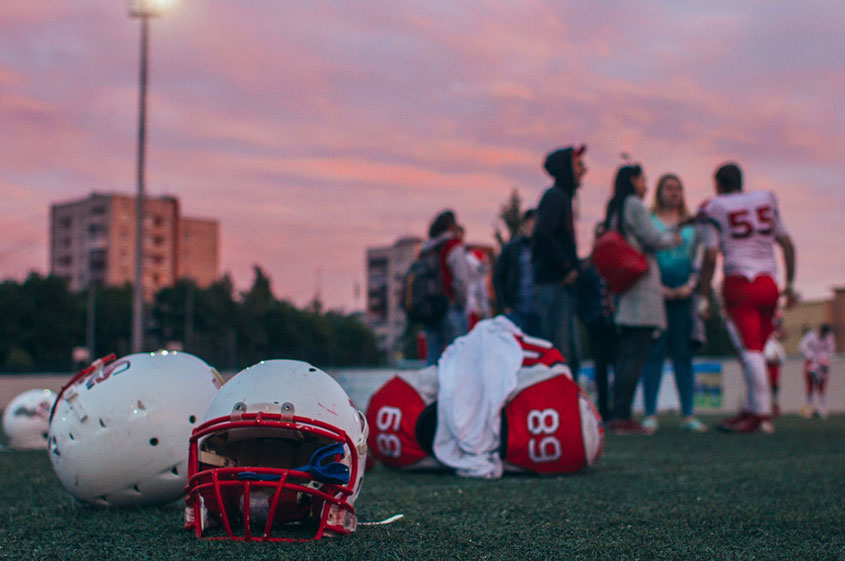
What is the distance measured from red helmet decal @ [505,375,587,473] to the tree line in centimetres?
3806

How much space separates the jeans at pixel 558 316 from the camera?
6.66 metres

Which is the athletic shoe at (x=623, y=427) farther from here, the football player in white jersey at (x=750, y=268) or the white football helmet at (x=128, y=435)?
the white football helmet at (x=128, y=435)

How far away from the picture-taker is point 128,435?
340 cm

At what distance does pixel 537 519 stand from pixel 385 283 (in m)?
113

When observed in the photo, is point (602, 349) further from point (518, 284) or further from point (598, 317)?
point (518, 284)

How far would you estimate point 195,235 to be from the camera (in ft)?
361

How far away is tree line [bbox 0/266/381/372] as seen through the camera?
4906 cm

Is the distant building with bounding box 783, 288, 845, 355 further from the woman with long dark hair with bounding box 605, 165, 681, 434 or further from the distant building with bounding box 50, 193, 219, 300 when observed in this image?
the distant building with bounding box 50, 193, 219, 300

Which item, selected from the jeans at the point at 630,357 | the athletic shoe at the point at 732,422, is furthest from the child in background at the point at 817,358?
the jeans at the point at 630,357

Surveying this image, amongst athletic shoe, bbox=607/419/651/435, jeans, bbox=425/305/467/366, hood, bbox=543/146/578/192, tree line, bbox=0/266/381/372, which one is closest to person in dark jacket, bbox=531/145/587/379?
hood, bbox=543/146/578/192

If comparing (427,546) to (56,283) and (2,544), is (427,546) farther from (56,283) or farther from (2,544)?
(56,283)

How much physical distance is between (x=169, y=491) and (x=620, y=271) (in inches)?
172

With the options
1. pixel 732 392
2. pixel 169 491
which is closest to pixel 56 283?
pixel 732 392

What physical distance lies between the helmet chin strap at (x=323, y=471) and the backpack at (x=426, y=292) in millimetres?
4961
